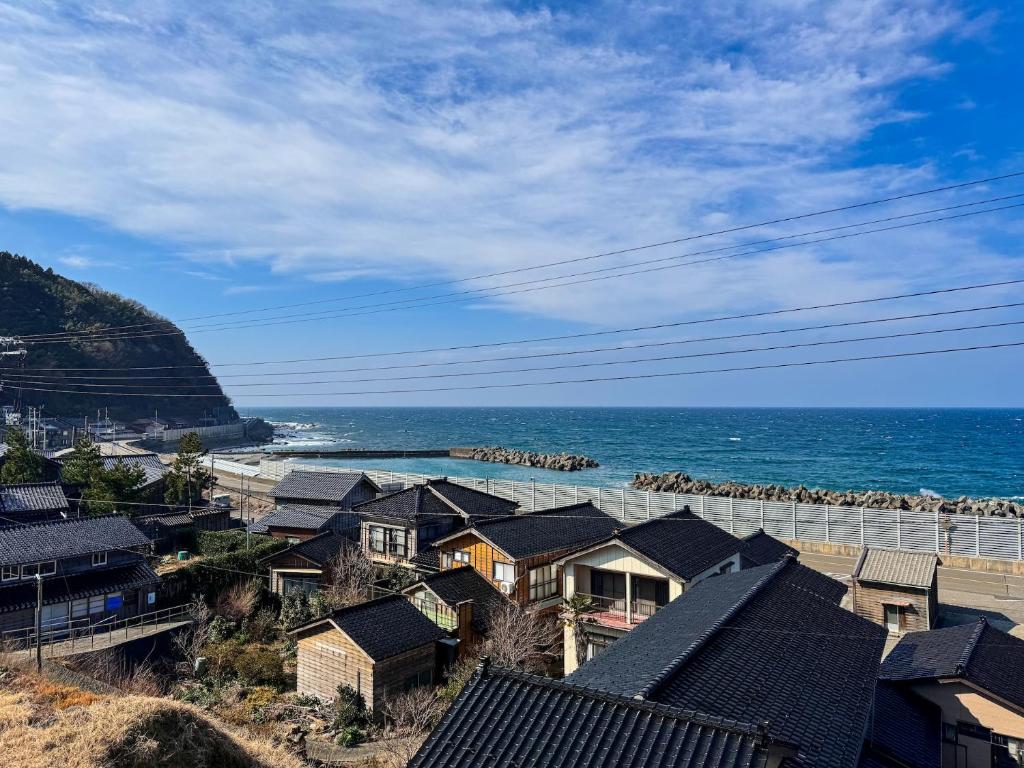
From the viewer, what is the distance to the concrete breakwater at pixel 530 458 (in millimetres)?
81250

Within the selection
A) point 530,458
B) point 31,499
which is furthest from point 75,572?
point 530,458

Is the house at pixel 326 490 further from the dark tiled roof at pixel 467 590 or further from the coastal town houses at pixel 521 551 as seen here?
the dark tiled roof at pixel 467 590

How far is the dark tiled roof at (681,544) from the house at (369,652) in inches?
289

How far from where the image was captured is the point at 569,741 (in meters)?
7.12

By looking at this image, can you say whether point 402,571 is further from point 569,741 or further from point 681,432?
point 681,432

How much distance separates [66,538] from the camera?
27.0 m

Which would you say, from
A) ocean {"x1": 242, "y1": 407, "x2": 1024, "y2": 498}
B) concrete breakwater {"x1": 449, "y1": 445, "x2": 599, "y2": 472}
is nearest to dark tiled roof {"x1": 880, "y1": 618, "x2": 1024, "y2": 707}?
ocean {"x1": 242, "y1": 407, "x2": 1024, "y2": 498}

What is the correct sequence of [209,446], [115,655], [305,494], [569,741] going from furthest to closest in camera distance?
[209,446]
[305,494]
[115,655]
[569,741]

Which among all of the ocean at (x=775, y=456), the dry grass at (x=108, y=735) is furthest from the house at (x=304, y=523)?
the ocean at (x=775, y=456)

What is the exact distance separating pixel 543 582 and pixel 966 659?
14239 mm

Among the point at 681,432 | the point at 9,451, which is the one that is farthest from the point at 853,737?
the point at 681,432

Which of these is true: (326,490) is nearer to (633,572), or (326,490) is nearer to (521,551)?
(521,551)

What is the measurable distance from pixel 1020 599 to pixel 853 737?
2460cm

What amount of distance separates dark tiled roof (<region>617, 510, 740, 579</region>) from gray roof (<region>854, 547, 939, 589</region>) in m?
4.56
